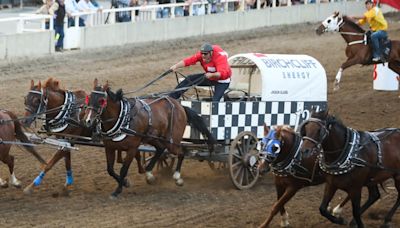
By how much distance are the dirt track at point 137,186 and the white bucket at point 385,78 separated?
254mm

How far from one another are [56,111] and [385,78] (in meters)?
9.93

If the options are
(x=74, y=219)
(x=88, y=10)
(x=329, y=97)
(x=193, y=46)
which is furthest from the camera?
(x=193, y=46)

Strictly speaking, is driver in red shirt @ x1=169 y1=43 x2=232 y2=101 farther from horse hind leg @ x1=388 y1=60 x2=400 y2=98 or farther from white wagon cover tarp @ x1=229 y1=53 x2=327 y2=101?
horse hind leg @ x1=388 y1=60 x2=400 y2=98

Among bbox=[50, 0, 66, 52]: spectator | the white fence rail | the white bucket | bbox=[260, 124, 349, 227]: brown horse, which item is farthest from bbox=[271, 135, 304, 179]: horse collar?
bbox=[50, 0, 66, 52]: spectator

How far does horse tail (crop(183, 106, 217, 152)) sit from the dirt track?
629 mm

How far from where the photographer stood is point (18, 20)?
19531 mm

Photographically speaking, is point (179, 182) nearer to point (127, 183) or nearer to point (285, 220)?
point (127, 183)

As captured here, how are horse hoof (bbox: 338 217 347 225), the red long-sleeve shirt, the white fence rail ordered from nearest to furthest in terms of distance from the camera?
horse hoof (bbox: 338 217 347 225), the red long-sleeve shirt, the white fence rail

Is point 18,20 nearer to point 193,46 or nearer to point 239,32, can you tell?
point 193,46

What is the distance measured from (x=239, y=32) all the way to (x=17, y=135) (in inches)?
533

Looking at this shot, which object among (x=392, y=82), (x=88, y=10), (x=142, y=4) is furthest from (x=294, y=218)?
(x=142, y=4)

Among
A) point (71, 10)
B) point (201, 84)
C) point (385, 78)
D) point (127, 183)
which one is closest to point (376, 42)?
point (385, 78)

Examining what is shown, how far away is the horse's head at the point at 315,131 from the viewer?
31.6 ft

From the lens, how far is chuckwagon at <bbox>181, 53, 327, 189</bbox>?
12469mm
